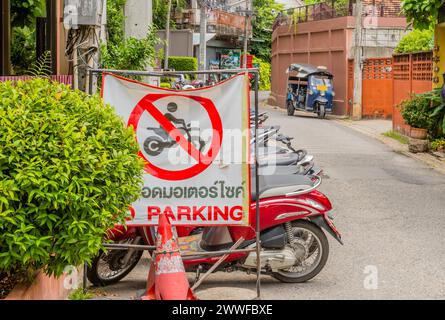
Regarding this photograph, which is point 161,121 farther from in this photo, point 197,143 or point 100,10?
point 100,10

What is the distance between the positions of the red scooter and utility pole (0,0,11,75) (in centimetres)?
352

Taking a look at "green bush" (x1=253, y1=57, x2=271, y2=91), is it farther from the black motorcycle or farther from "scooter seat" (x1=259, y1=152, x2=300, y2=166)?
the black motorcycle

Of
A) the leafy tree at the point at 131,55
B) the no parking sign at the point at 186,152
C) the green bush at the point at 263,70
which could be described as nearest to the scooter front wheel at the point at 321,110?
the leafy tree at the point at 131,55

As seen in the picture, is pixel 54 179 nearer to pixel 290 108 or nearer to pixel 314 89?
pixel 314 89

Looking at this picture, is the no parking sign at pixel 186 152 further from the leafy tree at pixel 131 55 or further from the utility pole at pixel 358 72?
the utility pole at pixel 358 72

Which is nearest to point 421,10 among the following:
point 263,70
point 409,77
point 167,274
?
point 409,77

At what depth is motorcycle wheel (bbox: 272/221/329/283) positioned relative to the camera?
313 inches

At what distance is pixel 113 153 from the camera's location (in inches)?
220

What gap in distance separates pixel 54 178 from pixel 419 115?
16086 mm

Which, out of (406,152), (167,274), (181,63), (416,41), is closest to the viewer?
(167,274)

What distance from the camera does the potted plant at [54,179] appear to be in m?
5.07

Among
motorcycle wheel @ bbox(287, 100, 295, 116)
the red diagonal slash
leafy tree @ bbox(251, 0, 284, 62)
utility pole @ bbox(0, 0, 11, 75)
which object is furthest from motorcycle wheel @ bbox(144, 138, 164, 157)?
leafy tree @ bbox(251, 0, 284, 62)

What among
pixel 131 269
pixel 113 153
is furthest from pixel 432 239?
pixel 113 153

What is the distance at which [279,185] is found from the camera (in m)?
7.93
